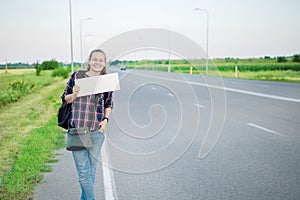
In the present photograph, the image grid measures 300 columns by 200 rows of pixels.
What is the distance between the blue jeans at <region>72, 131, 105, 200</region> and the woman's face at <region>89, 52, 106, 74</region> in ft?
2.25

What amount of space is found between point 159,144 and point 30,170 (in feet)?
9.55

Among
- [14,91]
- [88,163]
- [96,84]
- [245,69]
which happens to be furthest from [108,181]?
[245,69]

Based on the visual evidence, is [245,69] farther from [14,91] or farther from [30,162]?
[30,162]

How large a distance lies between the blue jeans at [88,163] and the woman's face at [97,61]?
0.69m

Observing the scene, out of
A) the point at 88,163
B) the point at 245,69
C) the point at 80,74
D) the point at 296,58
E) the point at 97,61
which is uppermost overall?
the point at 296,58

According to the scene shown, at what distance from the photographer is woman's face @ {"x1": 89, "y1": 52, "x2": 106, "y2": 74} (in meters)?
3.88

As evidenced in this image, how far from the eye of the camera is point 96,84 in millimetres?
3816

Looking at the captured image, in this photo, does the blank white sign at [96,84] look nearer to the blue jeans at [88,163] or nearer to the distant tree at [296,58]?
the blue jeans at [88,163]

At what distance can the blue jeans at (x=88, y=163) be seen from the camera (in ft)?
13.1

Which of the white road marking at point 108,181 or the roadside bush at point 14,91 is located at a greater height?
the roadside bush at point 14,91

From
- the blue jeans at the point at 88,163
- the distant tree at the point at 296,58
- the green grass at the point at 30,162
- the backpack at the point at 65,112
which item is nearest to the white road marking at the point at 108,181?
the blue jeans at the point at 88,163

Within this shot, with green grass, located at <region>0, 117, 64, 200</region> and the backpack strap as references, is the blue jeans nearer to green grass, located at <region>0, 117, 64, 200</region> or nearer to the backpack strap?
the backpack strap

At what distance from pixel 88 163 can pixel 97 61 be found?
3.71 ft

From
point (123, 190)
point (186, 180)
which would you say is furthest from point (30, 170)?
point (186, 180)
